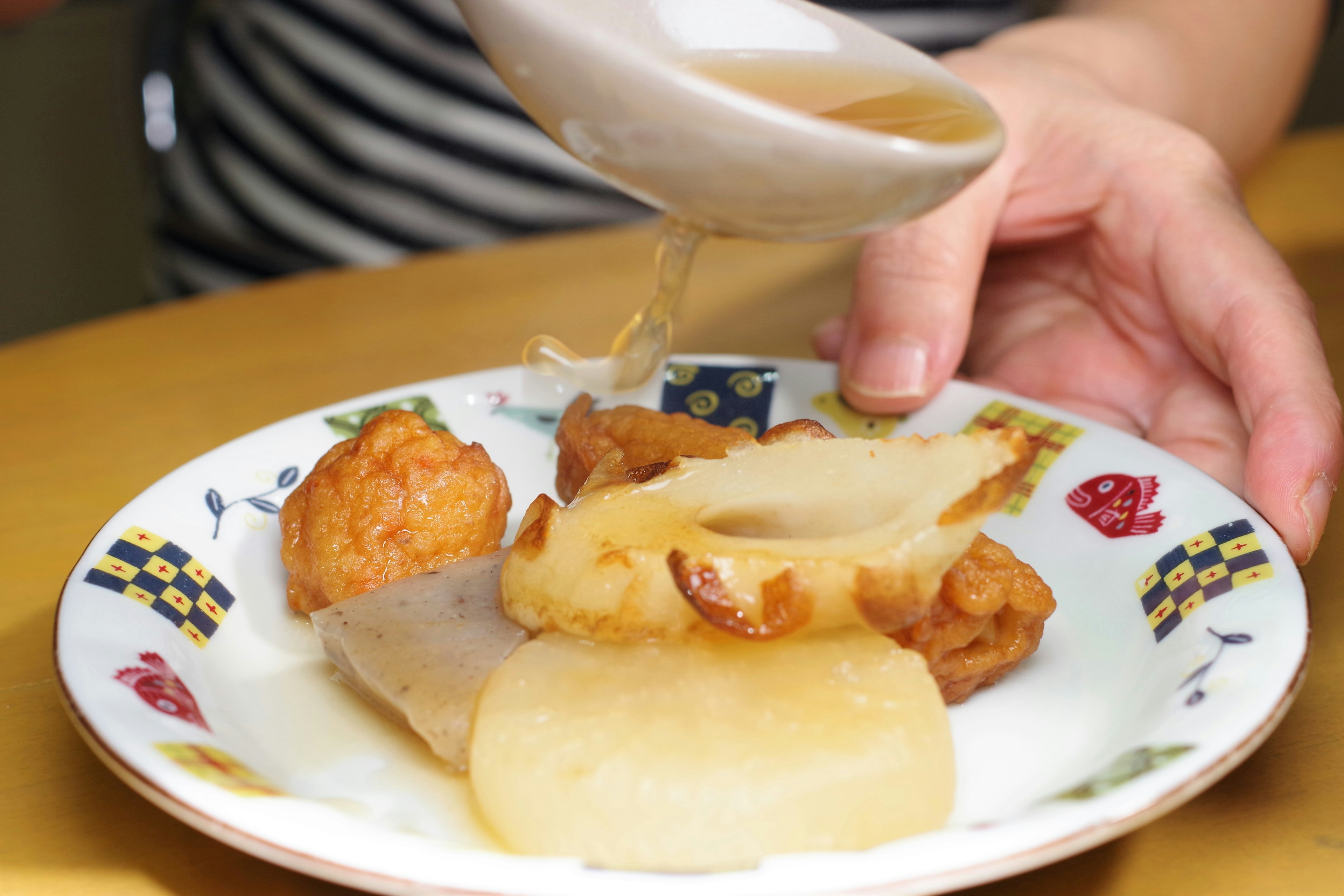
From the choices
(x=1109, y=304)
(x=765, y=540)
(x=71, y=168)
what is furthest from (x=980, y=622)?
(x=71, y=168)

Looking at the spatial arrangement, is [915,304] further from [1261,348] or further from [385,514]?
[385,514]

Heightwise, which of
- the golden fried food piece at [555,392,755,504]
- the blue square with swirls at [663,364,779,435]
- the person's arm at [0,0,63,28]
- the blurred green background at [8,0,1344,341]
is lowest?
the blurred green background at [8,0,1344,341]

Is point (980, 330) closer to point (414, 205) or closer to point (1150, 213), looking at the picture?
point (1150, 213)

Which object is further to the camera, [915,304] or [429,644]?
[915,304]

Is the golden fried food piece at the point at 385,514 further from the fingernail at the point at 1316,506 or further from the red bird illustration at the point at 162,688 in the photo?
the fingernail at the point at 1316,506

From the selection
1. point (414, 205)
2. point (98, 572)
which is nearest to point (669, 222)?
point (98, 572)

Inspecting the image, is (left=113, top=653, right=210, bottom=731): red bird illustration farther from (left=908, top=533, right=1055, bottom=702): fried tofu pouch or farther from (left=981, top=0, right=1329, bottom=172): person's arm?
(left=981, top=0, right=1329, bottom=172): person's arm

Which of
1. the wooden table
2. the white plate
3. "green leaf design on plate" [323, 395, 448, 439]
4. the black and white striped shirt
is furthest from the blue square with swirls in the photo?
the black and white striped shirt
